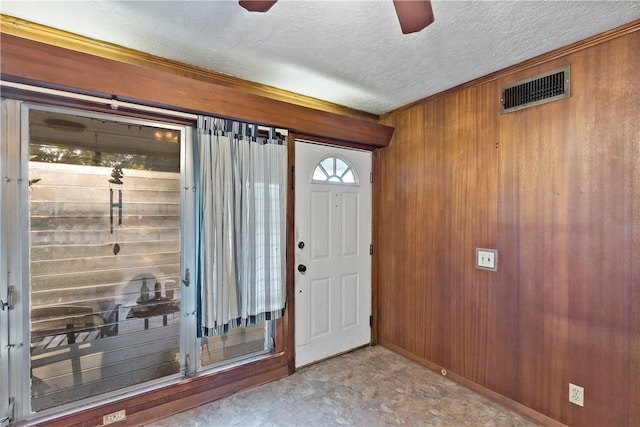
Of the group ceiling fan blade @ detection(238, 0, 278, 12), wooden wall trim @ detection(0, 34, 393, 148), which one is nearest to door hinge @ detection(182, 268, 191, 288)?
wooden wall trim @ detection(0, 34, 393, 148)

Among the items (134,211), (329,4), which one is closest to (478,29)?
(329,4)

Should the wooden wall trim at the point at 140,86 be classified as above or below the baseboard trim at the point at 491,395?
above

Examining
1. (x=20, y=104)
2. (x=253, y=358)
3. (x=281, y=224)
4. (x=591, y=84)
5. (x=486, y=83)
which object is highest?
(x=486, y=83)

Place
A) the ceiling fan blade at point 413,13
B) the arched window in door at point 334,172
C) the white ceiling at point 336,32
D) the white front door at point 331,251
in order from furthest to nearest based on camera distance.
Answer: the arched window in door at point 334,172, the white front door at point 331,251, the white ceiling at point 336,32, the ceiling fan blade at point 413,13

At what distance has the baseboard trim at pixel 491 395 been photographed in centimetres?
195

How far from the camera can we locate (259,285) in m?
2.32

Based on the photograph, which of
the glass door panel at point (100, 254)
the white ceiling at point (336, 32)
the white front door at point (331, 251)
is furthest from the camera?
the white front door at point (331, 251)

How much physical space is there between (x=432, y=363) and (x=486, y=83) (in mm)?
2429

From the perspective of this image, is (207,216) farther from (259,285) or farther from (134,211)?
(259,285)

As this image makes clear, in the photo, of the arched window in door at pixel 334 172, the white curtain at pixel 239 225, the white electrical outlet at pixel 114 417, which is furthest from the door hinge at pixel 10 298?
the arched window in door at pixel 334 172

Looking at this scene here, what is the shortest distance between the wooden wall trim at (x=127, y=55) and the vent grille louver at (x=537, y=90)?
1566 mm

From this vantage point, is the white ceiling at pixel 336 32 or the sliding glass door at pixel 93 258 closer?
the white ceiling at pixel 336 32

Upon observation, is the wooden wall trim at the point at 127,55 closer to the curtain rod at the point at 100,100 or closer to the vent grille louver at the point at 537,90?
the curtain rod at the point at 100,100

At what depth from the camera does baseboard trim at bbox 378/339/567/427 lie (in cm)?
195
